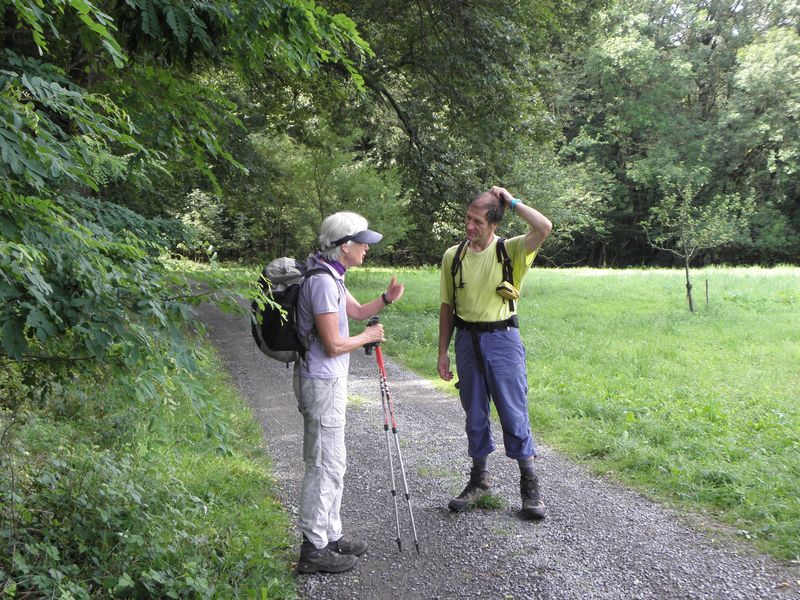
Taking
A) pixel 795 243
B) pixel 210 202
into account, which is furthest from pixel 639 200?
pixel 210 202

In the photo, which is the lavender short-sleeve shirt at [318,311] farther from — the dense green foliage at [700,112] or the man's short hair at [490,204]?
the dense green foliage at [700,112]

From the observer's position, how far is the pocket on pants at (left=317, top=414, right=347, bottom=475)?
3605 millimetres

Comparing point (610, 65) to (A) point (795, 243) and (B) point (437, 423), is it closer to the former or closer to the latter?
(A) point (795, 243)

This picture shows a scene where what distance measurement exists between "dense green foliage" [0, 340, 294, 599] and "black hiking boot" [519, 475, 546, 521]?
1657 millimetres

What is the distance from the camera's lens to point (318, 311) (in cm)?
348

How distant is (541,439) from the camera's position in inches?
246

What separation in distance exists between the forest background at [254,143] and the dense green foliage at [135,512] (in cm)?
8

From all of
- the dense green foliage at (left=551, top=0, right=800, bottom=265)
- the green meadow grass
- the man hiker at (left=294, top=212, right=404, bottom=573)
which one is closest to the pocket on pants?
the man hiker at (left=294, top=212, right=404, bottom=573)

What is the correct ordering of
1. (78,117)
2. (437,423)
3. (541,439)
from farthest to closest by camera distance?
(437,423) < (541,439) < (78,117)

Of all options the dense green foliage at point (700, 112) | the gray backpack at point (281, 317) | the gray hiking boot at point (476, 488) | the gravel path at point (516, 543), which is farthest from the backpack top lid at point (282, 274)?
the dense green foliage at point (700, 112)

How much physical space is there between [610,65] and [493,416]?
39.1 m

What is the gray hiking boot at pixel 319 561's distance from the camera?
12.0 ft

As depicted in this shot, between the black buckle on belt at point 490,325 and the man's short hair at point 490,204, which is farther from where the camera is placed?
the black buckle on belt at point 490,325

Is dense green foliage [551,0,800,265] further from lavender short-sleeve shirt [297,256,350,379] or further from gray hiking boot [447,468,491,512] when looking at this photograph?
lavender short-sleeve shirt [297,256,350,379]
